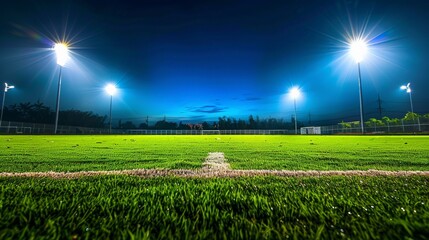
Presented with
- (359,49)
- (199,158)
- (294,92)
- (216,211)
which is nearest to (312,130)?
(294,92)

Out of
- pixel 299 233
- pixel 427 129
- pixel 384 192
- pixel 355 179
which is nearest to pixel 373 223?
pixel 299 233

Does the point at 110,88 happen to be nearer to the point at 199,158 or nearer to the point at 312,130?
the point at 199,158

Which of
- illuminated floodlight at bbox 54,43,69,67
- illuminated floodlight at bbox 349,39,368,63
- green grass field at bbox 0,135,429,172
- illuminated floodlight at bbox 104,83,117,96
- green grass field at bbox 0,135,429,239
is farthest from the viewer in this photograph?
illuminated floodlight at bbox 104,83,117,96

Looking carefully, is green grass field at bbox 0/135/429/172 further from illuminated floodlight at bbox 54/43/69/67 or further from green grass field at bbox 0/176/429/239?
illuminated floodlight at bbox 54/43/69/67

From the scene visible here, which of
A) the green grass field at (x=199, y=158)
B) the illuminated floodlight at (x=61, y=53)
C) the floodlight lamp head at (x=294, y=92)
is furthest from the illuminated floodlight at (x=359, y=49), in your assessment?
the illuminated floodlight at (x=61, y=53)

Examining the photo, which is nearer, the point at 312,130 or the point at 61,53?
the point at 61,53

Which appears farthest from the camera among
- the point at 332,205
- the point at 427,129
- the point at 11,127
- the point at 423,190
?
the point at 11,127

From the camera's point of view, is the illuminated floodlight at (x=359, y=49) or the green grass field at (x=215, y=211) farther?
the illuminated floodlight at (x=359, y=49)

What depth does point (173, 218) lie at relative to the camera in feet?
3.99

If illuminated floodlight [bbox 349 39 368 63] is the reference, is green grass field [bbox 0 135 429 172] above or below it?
below

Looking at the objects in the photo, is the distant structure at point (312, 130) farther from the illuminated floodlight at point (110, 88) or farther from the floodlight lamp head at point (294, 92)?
the illuminated floodlight at point (110, 88)

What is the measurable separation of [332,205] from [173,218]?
1.18 metres

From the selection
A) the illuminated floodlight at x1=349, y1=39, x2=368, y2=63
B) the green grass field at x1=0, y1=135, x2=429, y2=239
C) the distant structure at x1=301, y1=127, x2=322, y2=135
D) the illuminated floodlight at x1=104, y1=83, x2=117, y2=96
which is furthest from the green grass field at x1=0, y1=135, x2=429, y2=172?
the distant structure at x1=301, y1=127, x2=322, y2=135

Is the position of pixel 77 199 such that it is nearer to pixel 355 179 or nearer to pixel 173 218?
pixel 173 218
